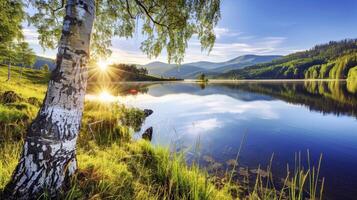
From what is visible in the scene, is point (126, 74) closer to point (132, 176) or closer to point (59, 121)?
point (132, 176)

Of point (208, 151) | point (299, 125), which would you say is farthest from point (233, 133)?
point (299, 125)

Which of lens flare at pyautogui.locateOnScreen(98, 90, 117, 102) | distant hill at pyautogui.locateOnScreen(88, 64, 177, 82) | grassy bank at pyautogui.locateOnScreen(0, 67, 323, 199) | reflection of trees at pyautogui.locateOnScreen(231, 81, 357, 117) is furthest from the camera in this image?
distant hill at pyautogui.locateOnScreen(88, 64, 177, 82)

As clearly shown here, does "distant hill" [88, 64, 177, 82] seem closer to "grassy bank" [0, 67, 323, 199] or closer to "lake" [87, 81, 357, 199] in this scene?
"lake" [87, 81, 357, 199]

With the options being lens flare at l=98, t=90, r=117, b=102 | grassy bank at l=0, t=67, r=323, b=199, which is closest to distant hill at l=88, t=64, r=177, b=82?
lens flare at l=98, t=90, r=117, b=102

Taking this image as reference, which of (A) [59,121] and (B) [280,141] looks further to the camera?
(B) [280,141]

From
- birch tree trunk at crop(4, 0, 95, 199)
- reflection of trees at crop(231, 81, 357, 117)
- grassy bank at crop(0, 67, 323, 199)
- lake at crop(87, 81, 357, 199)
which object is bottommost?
lake at crop(87, 81, 357, 199)

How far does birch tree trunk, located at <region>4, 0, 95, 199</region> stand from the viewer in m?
2.76

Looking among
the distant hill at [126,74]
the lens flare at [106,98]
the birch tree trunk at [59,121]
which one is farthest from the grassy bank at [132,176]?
the distant hill at [126,74]

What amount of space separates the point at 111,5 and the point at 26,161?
520 centimetres

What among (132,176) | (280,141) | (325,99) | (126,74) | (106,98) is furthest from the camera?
(126,74)

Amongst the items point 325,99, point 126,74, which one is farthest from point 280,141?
point 126,74

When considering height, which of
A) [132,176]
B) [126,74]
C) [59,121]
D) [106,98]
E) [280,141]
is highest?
[126,74]

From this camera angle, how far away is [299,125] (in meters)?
18.6

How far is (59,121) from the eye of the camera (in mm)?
2865
